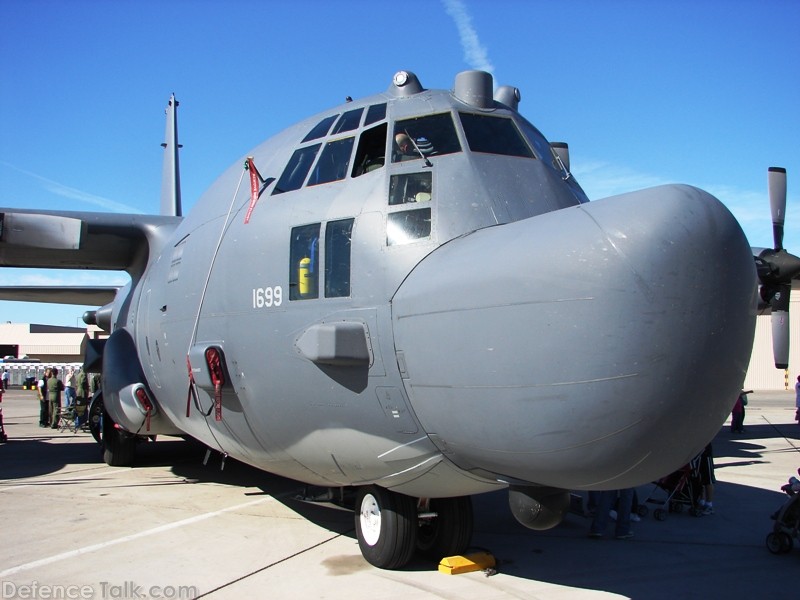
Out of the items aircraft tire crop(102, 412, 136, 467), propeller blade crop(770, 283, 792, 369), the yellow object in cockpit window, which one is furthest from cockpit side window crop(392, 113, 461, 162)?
aircraft tire crop(102, 412, 136, 467)

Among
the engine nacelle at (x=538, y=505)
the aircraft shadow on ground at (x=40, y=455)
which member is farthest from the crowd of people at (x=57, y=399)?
the engine nacelle at (x=538, y=505)

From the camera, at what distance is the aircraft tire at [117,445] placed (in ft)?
41.1

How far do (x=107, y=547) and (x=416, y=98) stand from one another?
5.31 metres

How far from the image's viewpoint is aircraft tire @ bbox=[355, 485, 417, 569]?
19.4 ft

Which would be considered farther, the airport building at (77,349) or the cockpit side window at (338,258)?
the airport building at (77,349)

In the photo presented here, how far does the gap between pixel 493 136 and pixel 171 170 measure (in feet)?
38.9

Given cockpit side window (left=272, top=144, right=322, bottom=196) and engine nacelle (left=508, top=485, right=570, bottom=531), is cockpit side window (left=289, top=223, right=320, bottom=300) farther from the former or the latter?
engine nacelle (left=508, top=485, right=570, bottom=531)

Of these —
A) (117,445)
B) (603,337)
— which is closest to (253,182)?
(603,337)

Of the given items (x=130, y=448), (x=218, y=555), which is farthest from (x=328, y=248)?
(x=130, y=448)

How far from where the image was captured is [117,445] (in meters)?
12.5

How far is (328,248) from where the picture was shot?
5301mm

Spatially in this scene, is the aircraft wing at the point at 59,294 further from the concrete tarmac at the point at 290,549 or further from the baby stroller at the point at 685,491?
the baby stroller at the point at 685,491

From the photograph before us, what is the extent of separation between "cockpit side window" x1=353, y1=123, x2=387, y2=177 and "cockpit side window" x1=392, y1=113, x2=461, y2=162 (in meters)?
0.16

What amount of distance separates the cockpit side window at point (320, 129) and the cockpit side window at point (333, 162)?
25 cm
